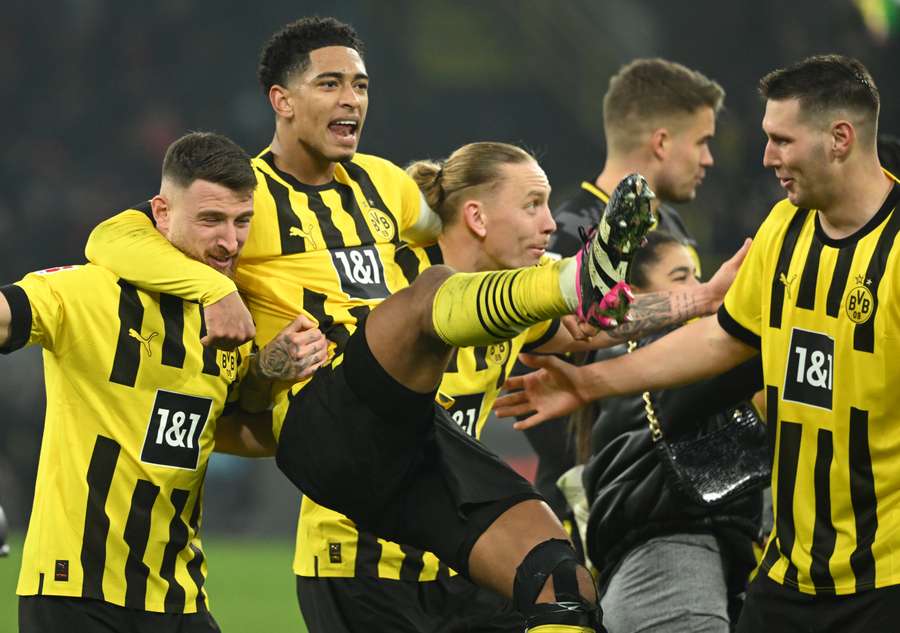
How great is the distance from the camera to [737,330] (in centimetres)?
387

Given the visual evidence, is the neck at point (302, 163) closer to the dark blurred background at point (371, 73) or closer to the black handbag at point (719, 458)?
the black handbag at point (719, 458)

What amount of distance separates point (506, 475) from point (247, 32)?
10.6 metres

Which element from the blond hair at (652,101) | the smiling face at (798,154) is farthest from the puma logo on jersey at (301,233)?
the blond hair at (652,101)

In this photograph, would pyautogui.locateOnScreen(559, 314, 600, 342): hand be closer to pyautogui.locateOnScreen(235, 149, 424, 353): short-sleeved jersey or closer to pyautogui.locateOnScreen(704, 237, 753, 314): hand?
pyautogui.locateOnScreen(704, 237, 753, 314): hand

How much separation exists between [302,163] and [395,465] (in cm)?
113

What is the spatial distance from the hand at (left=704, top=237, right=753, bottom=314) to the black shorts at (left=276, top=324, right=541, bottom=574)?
96 cm

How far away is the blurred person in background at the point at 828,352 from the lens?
343 cm

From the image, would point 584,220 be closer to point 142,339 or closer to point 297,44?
point 297,44

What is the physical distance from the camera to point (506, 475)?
11.6 ft

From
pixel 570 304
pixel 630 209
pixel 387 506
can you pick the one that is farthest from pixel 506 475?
pixel 630 209

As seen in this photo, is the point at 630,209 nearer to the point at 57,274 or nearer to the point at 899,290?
the point at 899,290

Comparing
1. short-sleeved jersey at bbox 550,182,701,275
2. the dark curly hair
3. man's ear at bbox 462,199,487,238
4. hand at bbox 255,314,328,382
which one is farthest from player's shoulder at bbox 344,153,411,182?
short-sleeved jersey at bbox 550,182,701,275

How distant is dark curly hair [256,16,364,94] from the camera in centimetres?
438

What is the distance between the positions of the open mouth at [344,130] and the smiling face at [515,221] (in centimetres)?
46
